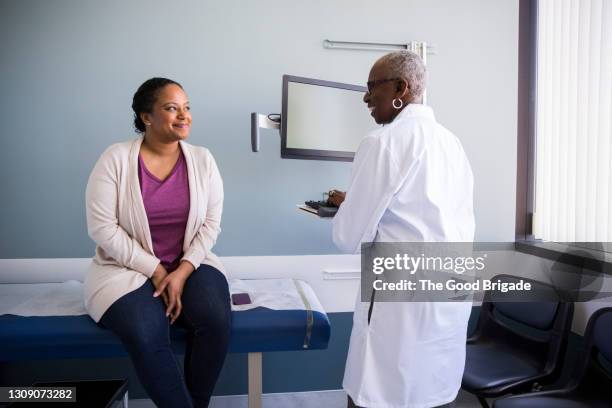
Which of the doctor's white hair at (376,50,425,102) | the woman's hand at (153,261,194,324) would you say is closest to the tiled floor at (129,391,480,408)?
the woman's hand at (153,261,194,324)

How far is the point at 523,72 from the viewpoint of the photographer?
2609 millimetres

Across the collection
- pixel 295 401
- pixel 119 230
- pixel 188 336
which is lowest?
pixel 295 401

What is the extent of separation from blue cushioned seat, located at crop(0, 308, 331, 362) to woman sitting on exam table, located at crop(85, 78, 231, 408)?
0.23 ft

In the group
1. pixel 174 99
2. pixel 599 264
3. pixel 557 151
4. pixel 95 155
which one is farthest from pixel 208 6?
pixel 599 264

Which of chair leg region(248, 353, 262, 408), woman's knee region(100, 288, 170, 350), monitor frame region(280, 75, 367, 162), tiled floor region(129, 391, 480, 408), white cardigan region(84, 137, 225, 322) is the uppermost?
monitor frame region(280, 75, 367, 162)

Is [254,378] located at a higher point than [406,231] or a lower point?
lower

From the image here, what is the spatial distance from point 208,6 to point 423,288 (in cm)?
186

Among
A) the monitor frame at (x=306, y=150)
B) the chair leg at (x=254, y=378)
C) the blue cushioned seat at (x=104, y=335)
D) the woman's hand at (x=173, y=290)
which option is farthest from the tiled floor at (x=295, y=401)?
the monitor frame at (x=306, y=150)

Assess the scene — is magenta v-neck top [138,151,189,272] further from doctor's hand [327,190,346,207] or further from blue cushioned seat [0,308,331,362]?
doctor's hand [327,190,346,207]

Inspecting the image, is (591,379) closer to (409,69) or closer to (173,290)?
(409,69)

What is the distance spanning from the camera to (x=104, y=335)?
160cm

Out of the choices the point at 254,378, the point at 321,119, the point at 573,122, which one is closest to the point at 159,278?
the point at 254,378

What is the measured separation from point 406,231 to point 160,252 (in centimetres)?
101

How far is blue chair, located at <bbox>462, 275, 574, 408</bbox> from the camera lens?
5.70 ft
